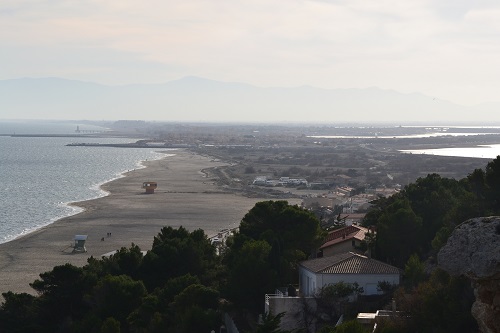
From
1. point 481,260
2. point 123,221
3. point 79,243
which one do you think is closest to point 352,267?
point 481,260

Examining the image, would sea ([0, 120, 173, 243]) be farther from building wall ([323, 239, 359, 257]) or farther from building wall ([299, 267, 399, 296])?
building wall ([299, 267, 399, 296])

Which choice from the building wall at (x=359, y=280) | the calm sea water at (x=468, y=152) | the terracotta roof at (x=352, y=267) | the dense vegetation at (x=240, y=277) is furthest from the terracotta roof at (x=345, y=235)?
the calm sea water at (x=468, y=152)

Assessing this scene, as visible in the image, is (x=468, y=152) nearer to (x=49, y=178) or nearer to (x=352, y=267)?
(x=49, y=178)

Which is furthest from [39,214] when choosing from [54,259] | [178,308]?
[178,308]

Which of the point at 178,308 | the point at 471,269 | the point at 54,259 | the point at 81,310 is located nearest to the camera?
the point at 471,269

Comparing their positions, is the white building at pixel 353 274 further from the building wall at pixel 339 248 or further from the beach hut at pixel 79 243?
the beach hut at pixel 79 243

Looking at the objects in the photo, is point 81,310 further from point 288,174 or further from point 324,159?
point 324,159

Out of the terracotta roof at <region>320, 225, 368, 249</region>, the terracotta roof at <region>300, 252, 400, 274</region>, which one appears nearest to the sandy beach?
the terracotta roof at <region>320, 225, 368, 249</region>
